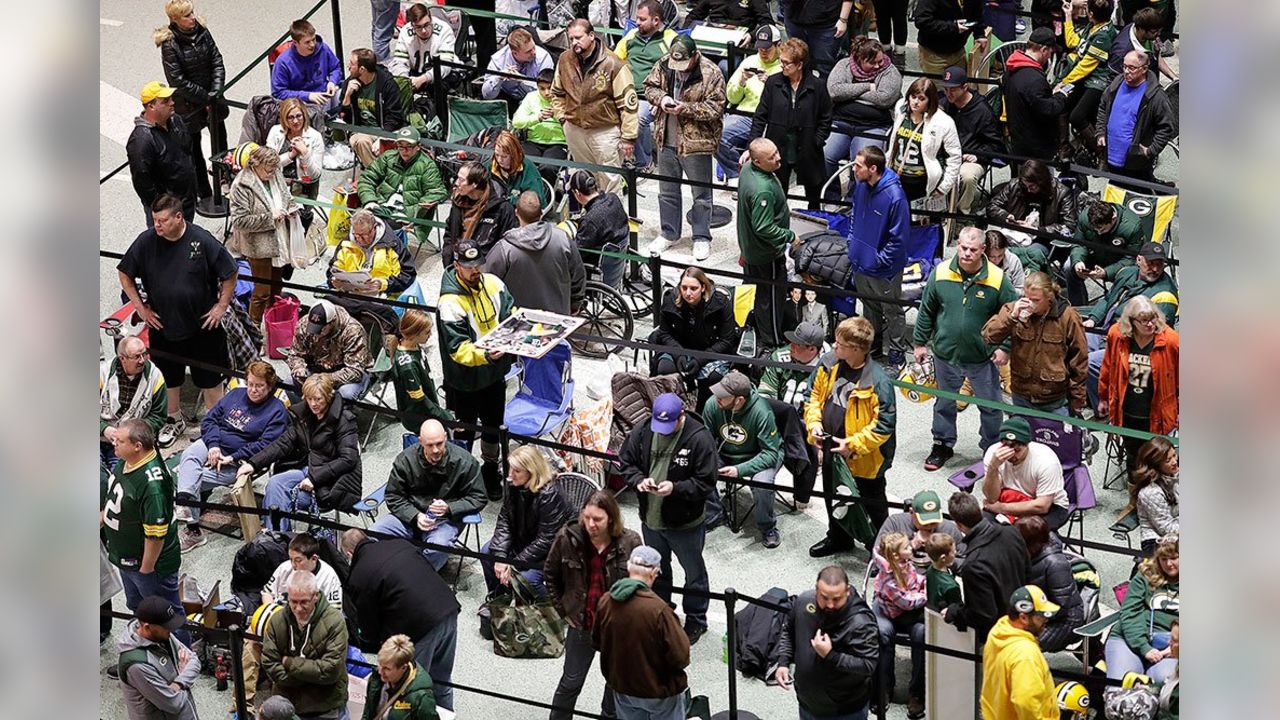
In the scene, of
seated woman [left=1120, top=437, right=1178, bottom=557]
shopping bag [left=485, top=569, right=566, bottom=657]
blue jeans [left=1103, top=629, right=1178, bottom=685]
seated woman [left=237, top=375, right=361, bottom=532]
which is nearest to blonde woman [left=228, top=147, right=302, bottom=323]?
seated woman [left=237, top=375, right=361, bottom=532]

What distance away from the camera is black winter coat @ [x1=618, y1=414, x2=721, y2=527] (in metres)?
9.16

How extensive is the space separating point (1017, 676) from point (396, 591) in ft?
10.2

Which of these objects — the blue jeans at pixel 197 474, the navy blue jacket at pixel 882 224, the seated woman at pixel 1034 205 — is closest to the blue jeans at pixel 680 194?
the navy blue jacket at pixel 882 224

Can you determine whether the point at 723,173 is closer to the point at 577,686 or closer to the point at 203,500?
the point at 203,500

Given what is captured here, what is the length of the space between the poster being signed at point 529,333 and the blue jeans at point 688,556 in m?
1.23

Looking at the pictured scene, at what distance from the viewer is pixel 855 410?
9680mm

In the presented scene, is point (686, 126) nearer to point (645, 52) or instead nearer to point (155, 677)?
point (645, 52)

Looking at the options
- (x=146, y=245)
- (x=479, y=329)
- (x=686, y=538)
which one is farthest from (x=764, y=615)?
(x=146, y=245)

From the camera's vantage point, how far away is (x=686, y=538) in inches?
371

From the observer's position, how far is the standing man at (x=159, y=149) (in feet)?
40.5

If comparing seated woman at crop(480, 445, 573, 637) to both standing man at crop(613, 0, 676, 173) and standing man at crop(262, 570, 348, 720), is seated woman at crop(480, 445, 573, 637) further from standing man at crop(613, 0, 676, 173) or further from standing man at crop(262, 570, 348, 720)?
standing man at crop(613, 0, 676, 173)

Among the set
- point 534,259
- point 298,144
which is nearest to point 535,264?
point 534,259

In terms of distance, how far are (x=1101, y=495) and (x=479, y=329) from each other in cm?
407

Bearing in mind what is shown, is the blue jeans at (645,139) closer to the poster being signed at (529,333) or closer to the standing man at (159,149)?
the standing man at (159,149)
